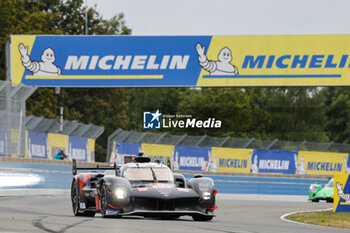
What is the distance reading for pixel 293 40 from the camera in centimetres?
3388

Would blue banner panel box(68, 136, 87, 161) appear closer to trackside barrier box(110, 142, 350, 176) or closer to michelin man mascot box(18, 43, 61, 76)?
trackside barrier box(110, 142, 350, 176)

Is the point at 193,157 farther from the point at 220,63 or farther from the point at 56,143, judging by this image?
the point at 56,143

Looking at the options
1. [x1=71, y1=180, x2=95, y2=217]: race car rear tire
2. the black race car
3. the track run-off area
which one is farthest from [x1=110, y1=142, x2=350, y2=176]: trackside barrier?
the black race car

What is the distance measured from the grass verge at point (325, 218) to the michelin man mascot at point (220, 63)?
48.0ft

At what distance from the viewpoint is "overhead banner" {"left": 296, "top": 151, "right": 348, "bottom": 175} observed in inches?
1524

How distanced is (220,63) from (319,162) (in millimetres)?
8510

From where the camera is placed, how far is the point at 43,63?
3541 centimetres

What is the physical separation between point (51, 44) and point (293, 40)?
1054 centimetres

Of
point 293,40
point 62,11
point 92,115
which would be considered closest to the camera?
point 293,40

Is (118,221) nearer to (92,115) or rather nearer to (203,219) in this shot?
(203,219)

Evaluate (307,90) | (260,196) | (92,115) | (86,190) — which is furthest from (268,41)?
(307,90)

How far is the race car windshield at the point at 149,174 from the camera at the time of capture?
1493 cm

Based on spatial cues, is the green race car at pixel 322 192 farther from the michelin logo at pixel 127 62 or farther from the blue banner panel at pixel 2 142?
the blue banner panel at pixel 2 142

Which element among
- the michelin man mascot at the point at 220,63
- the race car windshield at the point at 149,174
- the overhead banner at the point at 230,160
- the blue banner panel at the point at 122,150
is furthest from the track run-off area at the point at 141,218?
the michelin man mascot at the point at 220,63
